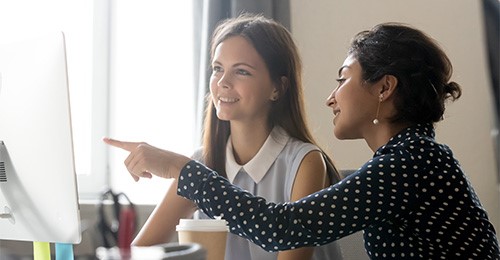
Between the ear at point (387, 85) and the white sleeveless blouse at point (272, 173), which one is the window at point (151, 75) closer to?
the white sleeveless blouse at point (272, 173)

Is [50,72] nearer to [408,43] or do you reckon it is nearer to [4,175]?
[4,175]

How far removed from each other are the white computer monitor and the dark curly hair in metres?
0.64

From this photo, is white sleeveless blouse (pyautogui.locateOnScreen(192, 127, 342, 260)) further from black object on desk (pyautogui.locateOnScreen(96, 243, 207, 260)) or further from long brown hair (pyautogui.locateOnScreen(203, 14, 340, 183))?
black object on desk (pyautogui.locateOnScreen(96, 243, 207, 260))

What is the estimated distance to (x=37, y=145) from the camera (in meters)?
1.13

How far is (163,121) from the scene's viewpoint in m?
2.76

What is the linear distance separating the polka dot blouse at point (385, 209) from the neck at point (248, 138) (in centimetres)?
53

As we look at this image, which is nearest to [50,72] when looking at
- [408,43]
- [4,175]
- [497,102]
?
[4,175]

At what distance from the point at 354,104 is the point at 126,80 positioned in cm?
150

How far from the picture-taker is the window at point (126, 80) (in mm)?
2699

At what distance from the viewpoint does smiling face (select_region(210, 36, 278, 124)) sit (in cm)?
176

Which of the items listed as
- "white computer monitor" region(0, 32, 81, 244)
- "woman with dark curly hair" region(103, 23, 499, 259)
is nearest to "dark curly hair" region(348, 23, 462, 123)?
"woman with dark curly hair" region(103, 23, 499, 259)

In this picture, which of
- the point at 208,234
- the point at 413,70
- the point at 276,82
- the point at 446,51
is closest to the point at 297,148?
the point at 276,82

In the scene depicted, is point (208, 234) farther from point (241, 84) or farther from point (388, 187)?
point (241, 84)

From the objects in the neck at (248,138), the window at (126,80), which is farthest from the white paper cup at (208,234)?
the window at (126,80)
